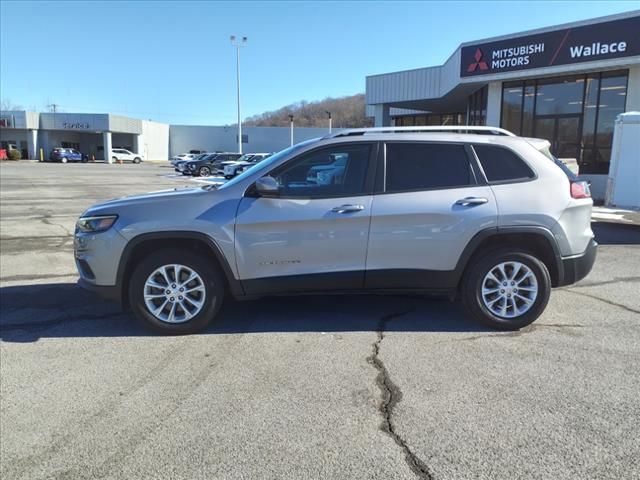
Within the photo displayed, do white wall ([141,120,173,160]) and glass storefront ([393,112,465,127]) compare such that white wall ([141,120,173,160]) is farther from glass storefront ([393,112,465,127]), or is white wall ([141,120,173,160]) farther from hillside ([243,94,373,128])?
glass storefront ([393,112,465,127])

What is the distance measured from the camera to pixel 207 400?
3471mm

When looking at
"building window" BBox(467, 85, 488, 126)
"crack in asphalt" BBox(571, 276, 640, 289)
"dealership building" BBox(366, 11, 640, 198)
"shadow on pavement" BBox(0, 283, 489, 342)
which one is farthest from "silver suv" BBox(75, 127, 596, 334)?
"building window" BBox(467, 85, 488, 126)

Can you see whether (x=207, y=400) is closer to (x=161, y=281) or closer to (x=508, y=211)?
(x=161, y=281)

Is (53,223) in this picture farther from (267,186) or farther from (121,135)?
(121,135)

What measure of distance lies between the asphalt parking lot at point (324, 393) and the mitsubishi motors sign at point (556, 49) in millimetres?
11734

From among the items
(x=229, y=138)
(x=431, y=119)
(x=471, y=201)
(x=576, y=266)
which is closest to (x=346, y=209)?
(x=471, y=201)

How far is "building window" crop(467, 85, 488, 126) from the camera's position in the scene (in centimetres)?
1969

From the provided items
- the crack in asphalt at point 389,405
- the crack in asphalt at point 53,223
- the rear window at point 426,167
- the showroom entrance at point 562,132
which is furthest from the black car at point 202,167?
the crack in asphalt at point 389,405

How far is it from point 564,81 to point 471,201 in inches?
579

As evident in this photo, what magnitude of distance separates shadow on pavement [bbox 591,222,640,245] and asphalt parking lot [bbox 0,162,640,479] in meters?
4.13

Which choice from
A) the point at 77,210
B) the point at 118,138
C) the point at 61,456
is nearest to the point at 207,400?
the point at 61,456

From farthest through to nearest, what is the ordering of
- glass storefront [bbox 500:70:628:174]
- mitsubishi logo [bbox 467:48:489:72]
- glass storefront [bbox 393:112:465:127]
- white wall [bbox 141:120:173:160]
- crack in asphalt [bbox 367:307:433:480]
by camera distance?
white wall [bbox 141:120:173:160], glass storefront [bbox 393:112:465:127], mitsubishi logo [bbox 467:48:489:72], glass storefront [bbox 500:70:628:174], crack in asphalt [bbox 367:307:433:480]

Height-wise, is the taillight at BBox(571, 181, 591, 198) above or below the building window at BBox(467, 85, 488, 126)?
below

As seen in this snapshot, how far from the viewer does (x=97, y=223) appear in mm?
4598
